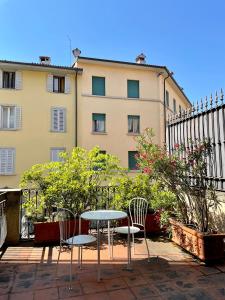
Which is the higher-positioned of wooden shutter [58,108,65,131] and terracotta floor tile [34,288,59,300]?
wooden shutter [58,108,65,131]

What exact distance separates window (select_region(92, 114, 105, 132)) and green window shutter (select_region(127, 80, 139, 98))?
2.43 m

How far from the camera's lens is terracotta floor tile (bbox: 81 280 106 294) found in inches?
122

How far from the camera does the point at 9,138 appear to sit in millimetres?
14438

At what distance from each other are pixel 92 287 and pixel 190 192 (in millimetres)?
2362

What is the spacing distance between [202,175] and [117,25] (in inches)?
296

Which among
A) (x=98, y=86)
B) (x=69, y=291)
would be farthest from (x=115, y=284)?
A: (x=98, y=86)

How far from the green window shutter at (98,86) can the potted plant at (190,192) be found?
11.6 meters

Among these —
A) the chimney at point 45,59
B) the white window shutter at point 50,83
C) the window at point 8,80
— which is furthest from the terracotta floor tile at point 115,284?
the chimney at point 45,59

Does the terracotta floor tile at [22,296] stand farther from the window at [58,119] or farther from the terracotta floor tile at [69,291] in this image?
the window at [58,119]

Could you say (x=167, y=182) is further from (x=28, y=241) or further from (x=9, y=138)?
(x=9, y=138)

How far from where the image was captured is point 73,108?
15555 millimetres

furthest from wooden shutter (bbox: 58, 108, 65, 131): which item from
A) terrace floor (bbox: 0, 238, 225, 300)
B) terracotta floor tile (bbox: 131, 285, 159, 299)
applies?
terracotta floor tile (bbox: 131, 285, 159, 299)

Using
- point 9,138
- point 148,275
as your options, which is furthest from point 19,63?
point 148,275

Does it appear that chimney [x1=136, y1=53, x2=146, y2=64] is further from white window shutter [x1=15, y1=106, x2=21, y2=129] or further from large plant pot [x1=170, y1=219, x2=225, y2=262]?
large plant pot [x1=170, y1=219, x2=225, y2=262]
